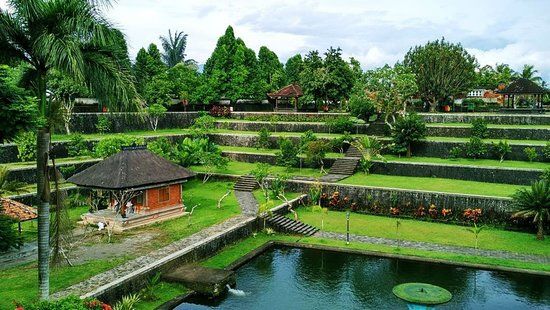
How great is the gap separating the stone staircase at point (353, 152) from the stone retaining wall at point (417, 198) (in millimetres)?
5250

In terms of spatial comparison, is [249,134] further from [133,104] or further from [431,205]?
[133,104]

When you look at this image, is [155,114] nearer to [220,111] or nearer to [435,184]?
[220,111]

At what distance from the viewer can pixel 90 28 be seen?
10.1 m

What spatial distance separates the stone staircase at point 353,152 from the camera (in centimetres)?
2991

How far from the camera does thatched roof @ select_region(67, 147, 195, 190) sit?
20.1 m

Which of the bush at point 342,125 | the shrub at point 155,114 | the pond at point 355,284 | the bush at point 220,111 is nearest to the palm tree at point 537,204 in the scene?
the pond at point 355,284

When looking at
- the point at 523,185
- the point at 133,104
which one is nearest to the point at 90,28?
the point at 133,104

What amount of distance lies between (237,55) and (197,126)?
35.8 ft

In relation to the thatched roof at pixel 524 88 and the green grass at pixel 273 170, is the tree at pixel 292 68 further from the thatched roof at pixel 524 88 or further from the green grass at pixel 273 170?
the green grass at pixel 273 170

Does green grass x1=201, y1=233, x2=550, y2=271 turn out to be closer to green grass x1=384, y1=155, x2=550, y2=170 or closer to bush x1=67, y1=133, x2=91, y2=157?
green grass x1=384, y1=155, x2=550, y2=170

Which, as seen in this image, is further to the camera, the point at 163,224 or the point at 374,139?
the point at 374,139

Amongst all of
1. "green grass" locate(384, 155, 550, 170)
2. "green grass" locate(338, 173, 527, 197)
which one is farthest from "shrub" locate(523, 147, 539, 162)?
"green grass" locate(338, 173, 527, 197)

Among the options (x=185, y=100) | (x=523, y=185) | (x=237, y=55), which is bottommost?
(x=523, y=185)

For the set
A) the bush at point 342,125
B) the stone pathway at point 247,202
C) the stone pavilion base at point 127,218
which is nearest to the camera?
the stone pavilion base at point 127,218
